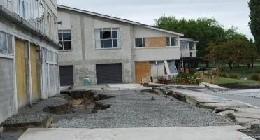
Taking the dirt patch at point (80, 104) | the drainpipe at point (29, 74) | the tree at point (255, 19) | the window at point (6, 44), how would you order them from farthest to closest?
the tree at point (255, 19) < the dirt patch at point (80, 104) < the drainpipe at point (29, 74) < the window at point (6, 44)

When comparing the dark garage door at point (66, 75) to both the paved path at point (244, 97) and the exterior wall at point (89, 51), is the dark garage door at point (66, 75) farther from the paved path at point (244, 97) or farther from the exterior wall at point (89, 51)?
the paved path at point (244, 97)

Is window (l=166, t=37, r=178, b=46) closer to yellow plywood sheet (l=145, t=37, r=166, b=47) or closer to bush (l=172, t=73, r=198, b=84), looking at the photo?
yellow plywood sheet (l=145, t=37, r=166, b=47)

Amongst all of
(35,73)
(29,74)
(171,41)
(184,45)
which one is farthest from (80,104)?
(184,45)

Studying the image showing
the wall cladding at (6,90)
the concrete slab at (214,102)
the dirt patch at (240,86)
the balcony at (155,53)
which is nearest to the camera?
the wall cladding at (6,90)

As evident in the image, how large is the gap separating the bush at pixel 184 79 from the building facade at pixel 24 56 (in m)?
17.2

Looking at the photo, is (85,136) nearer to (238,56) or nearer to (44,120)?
(44,120)

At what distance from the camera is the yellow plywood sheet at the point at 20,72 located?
20250 millimetres

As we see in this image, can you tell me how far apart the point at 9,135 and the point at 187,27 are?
9540cm

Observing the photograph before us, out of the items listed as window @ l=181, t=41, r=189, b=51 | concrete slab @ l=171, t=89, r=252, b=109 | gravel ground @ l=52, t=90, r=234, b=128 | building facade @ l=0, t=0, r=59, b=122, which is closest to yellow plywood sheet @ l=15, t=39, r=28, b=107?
building facade @ l=0, t=0, r=59, b=122

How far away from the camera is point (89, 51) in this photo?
53.9m

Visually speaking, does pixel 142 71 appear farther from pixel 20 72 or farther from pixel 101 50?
pixel 20 72

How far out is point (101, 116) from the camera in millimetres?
17922

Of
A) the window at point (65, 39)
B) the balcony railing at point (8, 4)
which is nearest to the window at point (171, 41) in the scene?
the window at point (65, 39)

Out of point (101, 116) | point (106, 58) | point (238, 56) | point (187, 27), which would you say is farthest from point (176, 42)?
point (187, 27)
